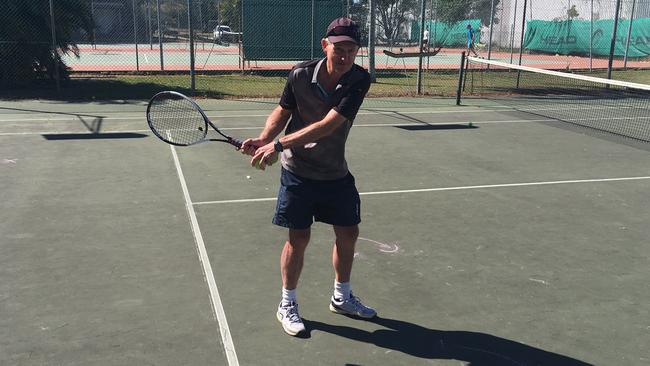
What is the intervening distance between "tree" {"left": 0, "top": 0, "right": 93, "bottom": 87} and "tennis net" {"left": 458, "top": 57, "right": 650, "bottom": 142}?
36.3 ft

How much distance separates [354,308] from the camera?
13.9 ft

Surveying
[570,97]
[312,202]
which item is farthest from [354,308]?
[570,97]

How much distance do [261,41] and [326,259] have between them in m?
17.7

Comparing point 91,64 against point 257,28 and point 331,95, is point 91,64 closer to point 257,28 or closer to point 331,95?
point 257,28

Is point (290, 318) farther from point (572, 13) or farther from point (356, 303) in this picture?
point (572, 13)

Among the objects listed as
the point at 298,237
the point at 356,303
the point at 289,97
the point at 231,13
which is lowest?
the point at 356,303

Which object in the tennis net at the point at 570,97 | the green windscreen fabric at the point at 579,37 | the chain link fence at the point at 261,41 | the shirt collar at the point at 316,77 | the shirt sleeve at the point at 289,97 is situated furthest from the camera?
the green windscreen fabric at the point at 579,37

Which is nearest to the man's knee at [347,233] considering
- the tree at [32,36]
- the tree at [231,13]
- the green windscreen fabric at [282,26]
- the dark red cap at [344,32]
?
the dark red cap at [344,32]

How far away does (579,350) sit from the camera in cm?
388

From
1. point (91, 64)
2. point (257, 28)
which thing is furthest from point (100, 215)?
point (91, 64)

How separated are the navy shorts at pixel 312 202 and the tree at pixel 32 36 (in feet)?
45.5

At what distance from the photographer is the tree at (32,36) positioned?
53.2 feet

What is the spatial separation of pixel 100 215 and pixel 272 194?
1.91 metres

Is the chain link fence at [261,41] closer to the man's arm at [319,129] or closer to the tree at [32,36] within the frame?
the tree at [32,36]
